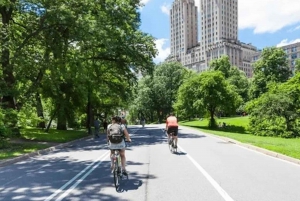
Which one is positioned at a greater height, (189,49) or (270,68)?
(189,49)

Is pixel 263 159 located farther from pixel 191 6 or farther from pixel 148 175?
pixel 191 6

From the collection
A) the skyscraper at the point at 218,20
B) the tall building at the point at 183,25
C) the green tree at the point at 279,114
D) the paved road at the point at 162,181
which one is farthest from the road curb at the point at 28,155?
the tall building at the point at 183,25

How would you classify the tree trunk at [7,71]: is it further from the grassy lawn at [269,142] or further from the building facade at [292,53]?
the building facade at [292,53]

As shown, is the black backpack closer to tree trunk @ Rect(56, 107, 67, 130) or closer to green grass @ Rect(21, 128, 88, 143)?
green grass @ Rect(21, 128, 88, 143)

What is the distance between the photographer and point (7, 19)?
82.5ft

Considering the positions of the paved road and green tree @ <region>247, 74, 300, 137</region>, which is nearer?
the paved road

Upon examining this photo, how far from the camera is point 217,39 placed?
16775 cm

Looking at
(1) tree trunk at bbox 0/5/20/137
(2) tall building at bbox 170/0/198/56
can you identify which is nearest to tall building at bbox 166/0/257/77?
(2) tall building at bbox 170/0/198/56

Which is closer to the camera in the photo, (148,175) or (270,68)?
(148,175)

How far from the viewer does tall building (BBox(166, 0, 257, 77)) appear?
6555 inches

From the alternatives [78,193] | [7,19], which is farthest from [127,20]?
[78,193]

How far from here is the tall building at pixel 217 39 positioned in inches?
6555

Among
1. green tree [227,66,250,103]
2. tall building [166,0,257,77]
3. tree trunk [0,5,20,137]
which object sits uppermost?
tall building [166,0,257,77]

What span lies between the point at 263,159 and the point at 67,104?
2432 centimetres
